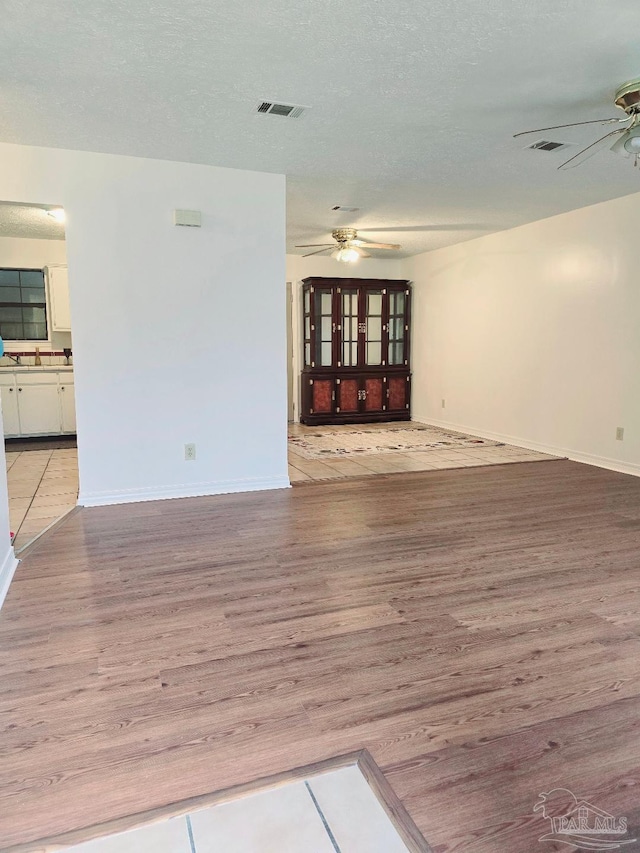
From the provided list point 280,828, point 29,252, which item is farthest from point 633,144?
point 29,252

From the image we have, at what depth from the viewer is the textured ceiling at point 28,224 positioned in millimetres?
5023

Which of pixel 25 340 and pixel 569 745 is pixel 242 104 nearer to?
pixel 569 745

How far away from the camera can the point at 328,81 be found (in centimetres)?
274

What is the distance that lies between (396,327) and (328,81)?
19.0 feet

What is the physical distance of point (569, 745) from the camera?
62.6 inches

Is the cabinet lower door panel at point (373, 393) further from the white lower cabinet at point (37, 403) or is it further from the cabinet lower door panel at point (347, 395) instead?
the white lower cabinet at point (37, 403)

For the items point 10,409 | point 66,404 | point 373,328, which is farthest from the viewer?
point 373,328

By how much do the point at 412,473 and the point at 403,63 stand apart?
3356 millimetres

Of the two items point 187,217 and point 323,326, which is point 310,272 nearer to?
point 323,326

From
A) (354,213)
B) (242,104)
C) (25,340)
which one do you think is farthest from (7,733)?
(25,340)

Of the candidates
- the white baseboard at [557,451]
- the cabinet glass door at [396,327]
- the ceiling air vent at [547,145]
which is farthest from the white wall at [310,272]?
the ceiling air vent at [547,145]

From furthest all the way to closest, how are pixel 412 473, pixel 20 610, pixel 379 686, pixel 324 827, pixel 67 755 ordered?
pixel 412 473 → pixel 20 610 → pixel 379 686 → pixel 67 755 → pixel 324 827

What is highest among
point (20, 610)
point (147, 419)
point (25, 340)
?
point (25, 340)

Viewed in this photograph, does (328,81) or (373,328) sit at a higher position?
(328,81)
